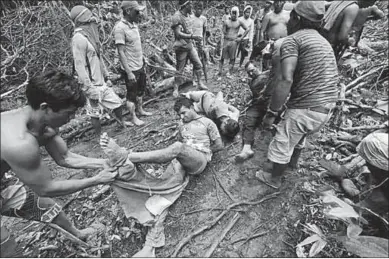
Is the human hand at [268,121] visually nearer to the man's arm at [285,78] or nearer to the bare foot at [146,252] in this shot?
the man's arm at [285,78]

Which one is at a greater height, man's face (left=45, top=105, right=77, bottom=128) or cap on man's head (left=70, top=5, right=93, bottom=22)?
cap on man's head (left=70, top=5, right=93, bottom=22)

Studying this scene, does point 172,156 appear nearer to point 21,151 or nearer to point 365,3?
point 21,151

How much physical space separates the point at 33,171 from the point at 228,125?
2781mm

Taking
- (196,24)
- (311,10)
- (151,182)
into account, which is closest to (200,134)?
(151,182)

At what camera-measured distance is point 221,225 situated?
2.99 m

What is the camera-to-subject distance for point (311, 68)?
261 cm

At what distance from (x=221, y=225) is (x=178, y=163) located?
936 millimetres

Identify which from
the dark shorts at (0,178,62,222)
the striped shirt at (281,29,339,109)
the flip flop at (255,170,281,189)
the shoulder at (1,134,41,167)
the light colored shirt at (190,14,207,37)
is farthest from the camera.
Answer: the light colored shirt at (190,14,207,37)

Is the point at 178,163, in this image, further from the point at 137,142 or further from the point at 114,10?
the point at 114,10

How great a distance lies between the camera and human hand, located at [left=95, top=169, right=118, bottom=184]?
2.30m

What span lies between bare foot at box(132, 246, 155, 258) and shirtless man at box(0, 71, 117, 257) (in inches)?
35.7

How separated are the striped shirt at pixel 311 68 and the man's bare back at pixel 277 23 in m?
3.81

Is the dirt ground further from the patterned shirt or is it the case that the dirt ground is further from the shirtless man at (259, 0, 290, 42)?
the shirtless man at (259, 0, 290, 42)

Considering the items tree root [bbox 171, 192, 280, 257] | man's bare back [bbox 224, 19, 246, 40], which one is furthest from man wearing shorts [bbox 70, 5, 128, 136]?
man's bare back [bbox 224, 19, 246, 40]
